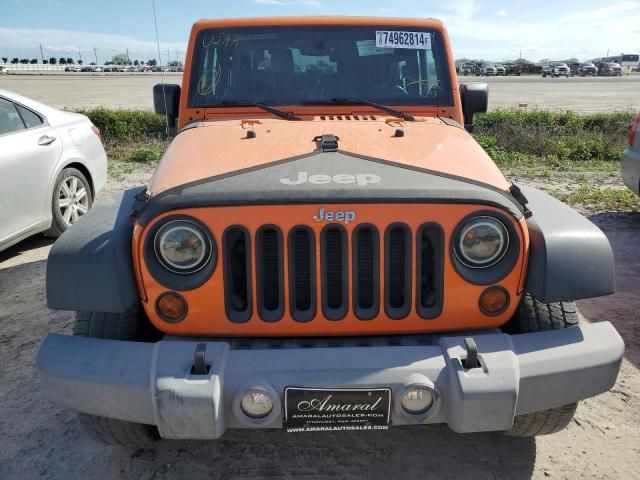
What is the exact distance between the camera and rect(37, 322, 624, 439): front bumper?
81.7 inches

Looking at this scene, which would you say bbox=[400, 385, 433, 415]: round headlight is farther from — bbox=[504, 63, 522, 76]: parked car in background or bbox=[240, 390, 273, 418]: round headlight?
bbox=[504, 63, 522, 76]: parked car in background

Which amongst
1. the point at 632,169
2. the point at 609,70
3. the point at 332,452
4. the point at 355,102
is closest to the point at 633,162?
the point at 632,169

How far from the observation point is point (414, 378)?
82.6 inches

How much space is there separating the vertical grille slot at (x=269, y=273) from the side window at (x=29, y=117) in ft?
13.0

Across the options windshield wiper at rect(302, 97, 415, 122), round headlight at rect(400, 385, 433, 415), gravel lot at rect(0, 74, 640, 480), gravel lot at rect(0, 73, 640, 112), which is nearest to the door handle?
gravel lot at rect(0, 74, 640, 480)

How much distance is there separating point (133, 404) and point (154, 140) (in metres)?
10.7

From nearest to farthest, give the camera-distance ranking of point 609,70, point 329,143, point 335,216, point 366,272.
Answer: point 335,216
point 366,272
point 329,143
point 609,70

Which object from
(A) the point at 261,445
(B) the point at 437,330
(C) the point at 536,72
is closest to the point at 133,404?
(A) the point at 261,445

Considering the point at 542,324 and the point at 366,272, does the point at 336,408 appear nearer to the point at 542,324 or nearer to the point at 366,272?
the point at 366,272

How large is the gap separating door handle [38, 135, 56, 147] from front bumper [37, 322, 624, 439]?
141 inches

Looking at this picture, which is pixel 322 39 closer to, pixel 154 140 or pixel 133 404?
pixel 133 404

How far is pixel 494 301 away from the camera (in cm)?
240

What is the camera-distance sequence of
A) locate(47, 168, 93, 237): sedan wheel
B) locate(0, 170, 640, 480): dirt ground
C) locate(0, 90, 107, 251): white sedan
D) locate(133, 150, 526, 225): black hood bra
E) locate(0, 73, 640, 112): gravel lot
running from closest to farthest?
locate(133, 150, 526, 225): black hood bra
locate(0, 170, 640, 480): dirt ground
locate(0, 90, 107, 251): white sedan
locate(47, 168, 93, 237): sedan wheel
locate(0, 73, 640, 112): gravel lot

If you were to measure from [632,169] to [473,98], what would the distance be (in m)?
3.28
